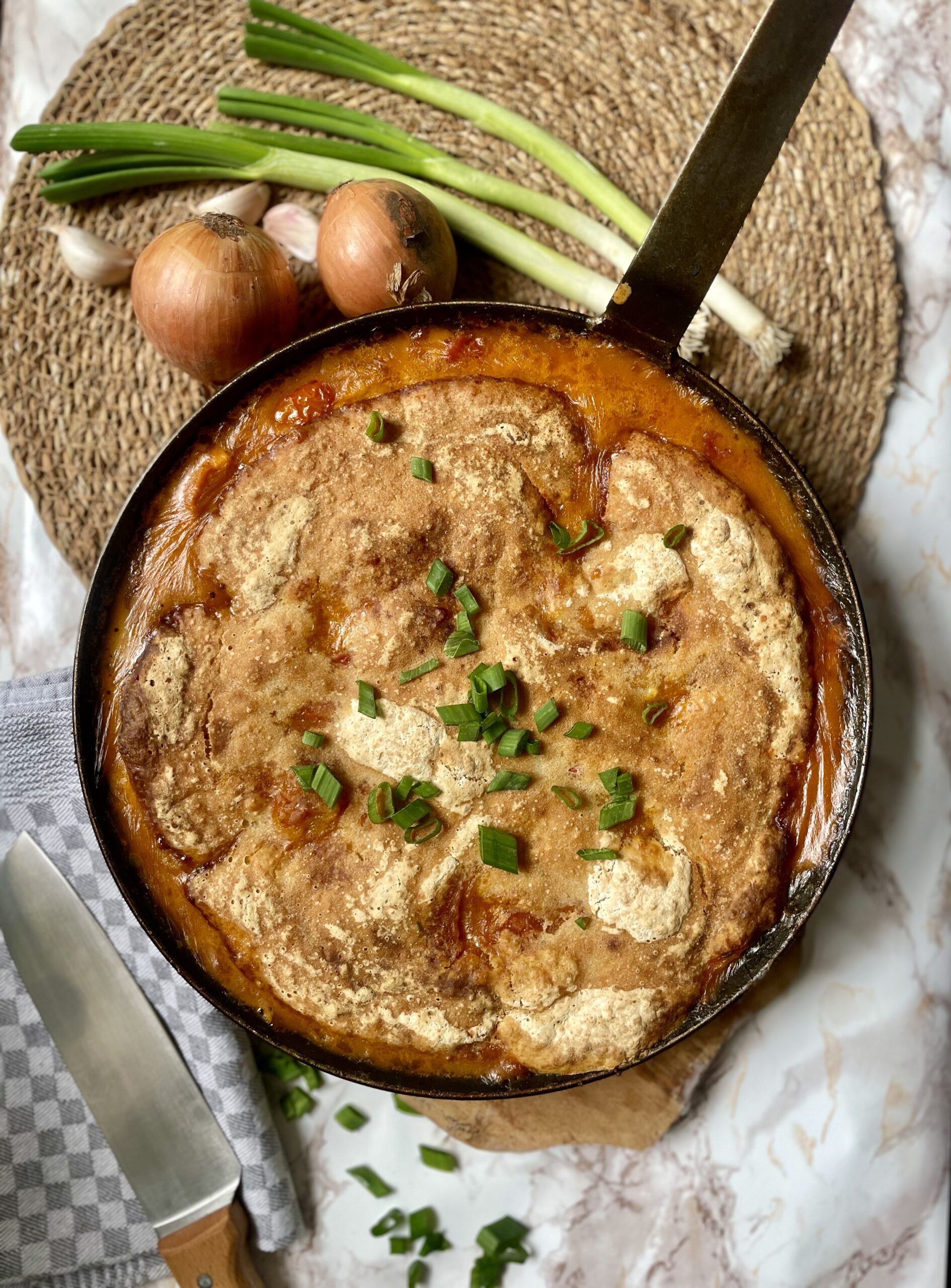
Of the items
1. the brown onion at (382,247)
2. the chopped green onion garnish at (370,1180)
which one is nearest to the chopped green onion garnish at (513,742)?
the brown onion at (382,247)

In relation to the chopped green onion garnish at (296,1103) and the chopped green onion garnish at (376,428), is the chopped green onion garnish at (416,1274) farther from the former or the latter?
the chopped green onion garnish at (376,428)

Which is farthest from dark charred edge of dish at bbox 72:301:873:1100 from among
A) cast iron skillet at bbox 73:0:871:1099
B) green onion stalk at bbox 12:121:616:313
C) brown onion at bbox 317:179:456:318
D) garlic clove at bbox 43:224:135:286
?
garlic clove at bbox 43:224:135:286

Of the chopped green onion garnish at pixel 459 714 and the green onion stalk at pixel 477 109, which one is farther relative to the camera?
the green onion stalk at pixel 477 109

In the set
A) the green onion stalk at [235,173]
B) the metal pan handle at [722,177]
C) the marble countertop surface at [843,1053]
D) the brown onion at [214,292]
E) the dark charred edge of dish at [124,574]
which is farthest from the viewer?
the marble countertop surface at [843,1053]

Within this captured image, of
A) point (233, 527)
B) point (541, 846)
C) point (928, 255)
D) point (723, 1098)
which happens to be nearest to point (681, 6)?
point (928, 255)

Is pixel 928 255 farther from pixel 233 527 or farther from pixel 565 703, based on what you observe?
pixel 233 527

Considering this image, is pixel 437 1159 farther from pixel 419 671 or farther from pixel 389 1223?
pixel 419 671
